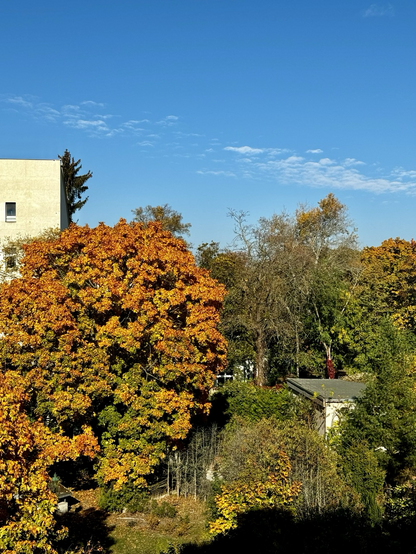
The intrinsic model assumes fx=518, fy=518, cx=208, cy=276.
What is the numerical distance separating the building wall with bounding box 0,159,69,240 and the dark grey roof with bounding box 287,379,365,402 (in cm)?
1582

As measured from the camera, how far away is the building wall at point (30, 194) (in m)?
28.3

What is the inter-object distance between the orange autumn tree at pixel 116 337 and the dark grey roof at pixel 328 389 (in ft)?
15.1

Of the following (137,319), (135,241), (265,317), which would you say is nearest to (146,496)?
(137,319)

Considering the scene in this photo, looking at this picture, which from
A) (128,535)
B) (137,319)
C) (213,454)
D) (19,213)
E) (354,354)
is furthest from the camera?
(354,354)

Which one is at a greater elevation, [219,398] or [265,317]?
[265,317]

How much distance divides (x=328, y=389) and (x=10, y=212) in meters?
19.4

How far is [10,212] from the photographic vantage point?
93.7 feet

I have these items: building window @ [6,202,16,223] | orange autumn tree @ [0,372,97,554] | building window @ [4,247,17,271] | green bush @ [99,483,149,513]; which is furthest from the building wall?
orange autumn tree @ [0,372,97,554]

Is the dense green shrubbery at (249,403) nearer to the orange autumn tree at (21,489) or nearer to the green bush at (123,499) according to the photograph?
the green bush at (123,499)

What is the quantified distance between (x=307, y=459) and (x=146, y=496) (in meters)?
6.49

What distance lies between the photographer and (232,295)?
103ft

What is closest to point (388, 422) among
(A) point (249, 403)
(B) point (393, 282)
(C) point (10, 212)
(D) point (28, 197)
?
(A) point (249, 403)

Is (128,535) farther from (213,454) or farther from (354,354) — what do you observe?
(354,354)

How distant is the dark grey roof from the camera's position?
746 inches
